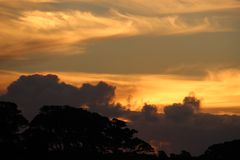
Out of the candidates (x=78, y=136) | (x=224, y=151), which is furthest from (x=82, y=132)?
(x=224, y=151)

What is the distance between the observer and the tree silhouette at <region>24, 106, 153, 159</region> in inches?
3857

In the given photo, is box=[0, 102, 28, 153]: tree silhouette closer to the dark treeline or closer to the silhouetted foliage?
the dark treeline

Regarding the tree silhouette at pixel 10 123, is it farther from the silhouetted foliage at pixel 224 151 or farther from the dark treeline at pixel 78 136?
the silhouetted foliage at pixel 224 151

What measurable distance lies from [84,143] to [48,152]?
7.92 m

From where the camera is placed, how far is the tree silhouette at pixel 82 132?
97969mm

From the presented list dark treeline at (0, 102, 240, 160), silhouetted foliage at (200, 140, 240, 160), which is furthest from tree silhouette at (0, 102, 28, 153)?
silhouetted foliage at (200, 140, 240, 160)

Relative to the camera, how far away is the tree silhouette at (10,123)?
93.3m

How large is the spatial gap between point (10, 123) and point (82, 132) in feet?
35.1

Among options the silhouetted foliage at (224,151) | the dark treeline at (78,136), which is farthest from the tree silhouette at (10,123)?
the silhouetted foliage at (224,151)

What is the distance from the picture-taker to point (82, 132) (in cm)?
9994

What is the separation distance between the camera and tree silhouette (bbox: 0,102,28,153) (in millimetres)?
93312

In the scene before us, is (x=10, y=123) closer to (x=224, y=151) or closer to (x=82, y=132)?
(x=82, y=132)

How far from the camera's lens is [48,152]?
93562 mm

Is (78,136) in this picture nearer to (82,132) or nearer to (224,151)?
(82,132)
